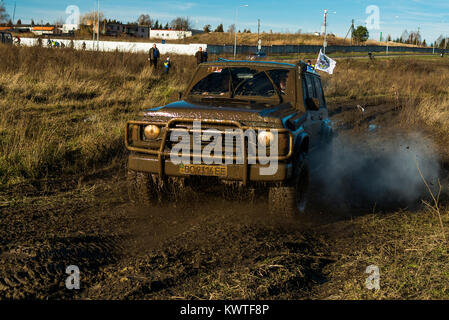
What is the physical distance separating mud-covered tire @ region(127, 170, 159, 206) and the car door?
2.05m

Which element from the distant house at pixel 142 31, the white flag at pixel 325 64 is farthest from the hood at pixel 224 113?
the distant house at pixel 142 31

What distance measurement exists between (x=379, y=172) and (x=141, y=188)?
4928 mm

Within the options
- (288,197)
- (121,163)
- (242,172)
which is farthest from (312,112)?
(121,163)

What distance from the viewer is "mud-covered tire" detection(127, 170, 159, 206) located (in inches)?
219

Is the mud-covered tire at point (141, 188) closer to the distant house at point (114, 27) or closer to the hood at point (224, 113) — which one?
the hood at point (224, 113)

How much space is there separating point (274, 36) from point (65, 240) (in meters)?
107

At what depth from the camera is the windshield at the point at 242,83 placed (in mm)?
6238

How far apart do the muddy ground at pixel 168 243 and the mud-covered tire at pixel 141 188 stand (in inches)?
5.0

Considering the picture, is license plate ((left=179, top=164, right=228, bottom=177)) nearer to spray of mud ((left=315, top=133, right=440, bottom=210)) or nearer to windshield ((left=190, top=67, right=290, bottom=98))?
windshield ((left=190, top=67, right=290, bottom=98))
